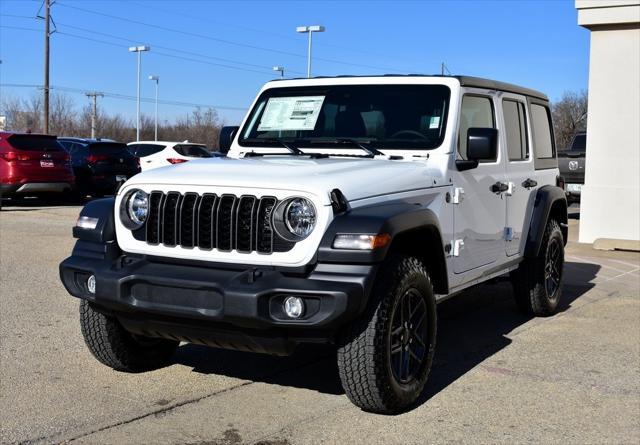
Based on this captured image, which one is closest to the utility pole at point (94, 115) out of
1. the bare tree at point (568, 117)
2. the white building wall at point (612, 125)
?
the bare tree at point (568, 117)

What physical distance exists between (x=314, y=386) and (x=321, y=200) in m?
1.46

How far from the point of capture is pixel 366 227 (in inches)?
157

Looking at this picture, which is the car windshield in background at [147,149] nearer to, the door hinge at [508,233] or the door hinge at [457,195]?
the door hinge at [508,233]

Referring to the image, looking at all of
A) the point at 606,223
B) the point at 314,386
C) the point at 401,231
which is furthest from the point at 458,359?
the point at 606,223

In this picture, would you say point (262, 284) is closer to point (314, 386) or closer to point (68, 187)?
point (314, 386)

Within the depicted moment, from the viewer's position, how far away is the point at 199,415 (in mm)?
4375

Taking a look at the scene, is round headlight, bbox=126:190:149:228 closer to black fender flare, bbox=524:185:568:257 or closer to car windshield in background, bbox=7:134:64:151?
black fender flare, bbox=524:185:568:257

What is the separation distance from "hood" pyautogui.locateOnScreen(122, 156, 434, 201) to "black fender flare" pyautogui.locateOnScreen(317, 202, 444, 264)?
0.14 meters

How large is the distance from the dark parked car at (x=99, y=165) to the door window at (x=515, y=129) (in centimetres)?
1398

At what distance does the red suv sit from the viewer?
16.6 metres

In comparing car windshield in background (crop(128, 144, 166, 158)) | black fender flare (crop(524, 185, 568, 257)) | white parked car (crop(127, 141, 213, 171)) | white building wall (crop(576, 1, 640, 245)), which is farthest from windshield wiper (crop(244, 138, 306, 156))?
car windshield in background (crop(128, 144, 166, 158))

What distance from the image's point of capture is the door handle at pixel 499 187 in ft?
19.4

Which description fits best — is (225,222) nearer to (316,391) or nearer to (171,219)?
(171,219)

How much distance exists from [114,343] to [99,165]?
599 inches
